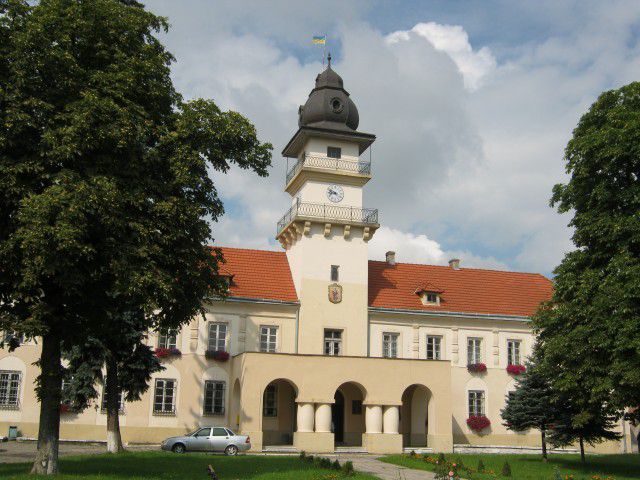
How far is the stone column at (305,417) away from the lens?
30094mm

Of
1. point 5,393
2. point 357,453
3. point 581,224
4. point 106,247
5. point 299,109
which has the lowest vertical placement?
point 357,453

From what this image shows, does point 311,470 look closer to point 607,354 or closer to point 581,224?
point 607,354

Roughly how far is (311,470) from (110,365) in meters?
8.76

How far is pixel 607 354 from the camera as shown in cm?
2153

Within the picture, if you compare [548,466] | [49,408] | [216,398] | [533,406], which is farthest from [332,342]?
[49,408]

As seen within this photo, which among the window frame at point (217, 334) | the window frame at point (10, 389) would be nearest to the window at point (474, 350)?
the window frame at point (217, 334)

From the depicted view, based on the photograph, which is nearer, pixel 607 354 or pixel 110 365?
pixel 607 354

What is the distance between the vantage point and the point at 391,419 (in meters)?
31.3

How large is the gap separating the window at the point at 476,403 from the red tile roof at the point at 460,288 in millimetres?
4054

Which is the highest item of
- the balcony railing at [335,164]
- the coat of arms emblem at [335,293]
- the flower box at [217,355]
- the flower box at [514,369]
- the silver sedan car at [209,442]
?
the balcony railing at [335,164]

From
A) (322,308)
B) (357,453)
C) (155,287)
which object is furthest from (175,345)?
(155,287)

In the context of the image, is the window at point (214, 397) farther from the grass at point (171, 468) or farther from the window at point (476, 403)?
the window at point (476, 403)

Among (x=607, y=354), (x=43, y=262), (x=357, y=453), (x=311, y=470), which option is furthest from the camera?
(x=357, y=453)

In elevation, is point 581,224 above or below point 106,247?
above
